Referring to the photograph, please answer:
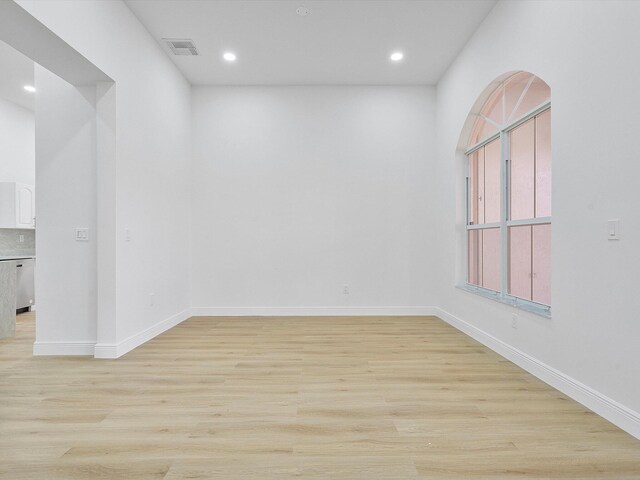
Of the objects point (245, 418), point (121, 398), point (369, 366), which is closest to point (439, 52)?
point (369, 366)

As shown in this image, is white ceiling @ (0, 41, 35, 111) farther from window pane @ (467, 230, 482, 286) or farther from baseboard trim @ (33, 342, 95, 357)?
window pane @ (467, 230, 482, 286)

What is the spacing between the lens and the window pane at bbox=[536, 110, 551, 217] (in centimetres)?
307

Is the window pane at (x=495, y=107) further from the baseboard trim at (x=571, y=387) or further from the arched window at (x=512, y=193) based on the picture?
the baseboard trim at (x=571, y=387)

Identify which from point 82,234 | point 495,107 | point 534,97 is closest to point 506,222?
point 534,97

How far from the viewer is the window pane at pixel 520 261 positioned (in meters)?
3.38

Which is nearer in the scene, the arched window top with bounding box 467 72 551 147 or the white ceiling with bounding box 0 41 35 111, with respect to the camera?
the arched window top with bounding box 467 72 551 147

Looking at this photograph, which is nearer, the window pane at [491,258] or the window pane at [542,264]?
the window pane at [542,264]

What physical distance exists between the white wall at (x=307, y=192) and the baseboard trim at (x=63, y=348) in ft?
6.66

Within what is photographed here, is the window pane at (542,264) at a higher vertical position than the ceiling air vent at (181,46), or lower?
lower

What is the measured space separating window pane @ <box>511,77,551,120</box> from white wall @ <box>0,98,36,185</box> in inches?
264

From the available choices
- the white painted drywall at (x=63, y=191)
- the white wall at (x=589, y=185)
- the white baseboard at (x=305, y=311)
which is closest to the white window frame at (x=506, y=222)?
the white wall at (x=589, y=185)

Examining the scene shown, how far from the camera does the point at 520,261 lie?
349cm

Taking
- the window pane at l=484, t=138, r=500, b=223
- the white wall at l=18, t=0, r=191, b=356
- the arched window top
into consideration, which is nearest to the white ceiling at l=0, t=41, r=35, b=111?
the white wall at l=18, t=0, r=191, b=356

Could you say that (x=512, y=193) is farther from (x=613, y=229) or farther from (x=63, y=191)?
(x=63, y=191)
